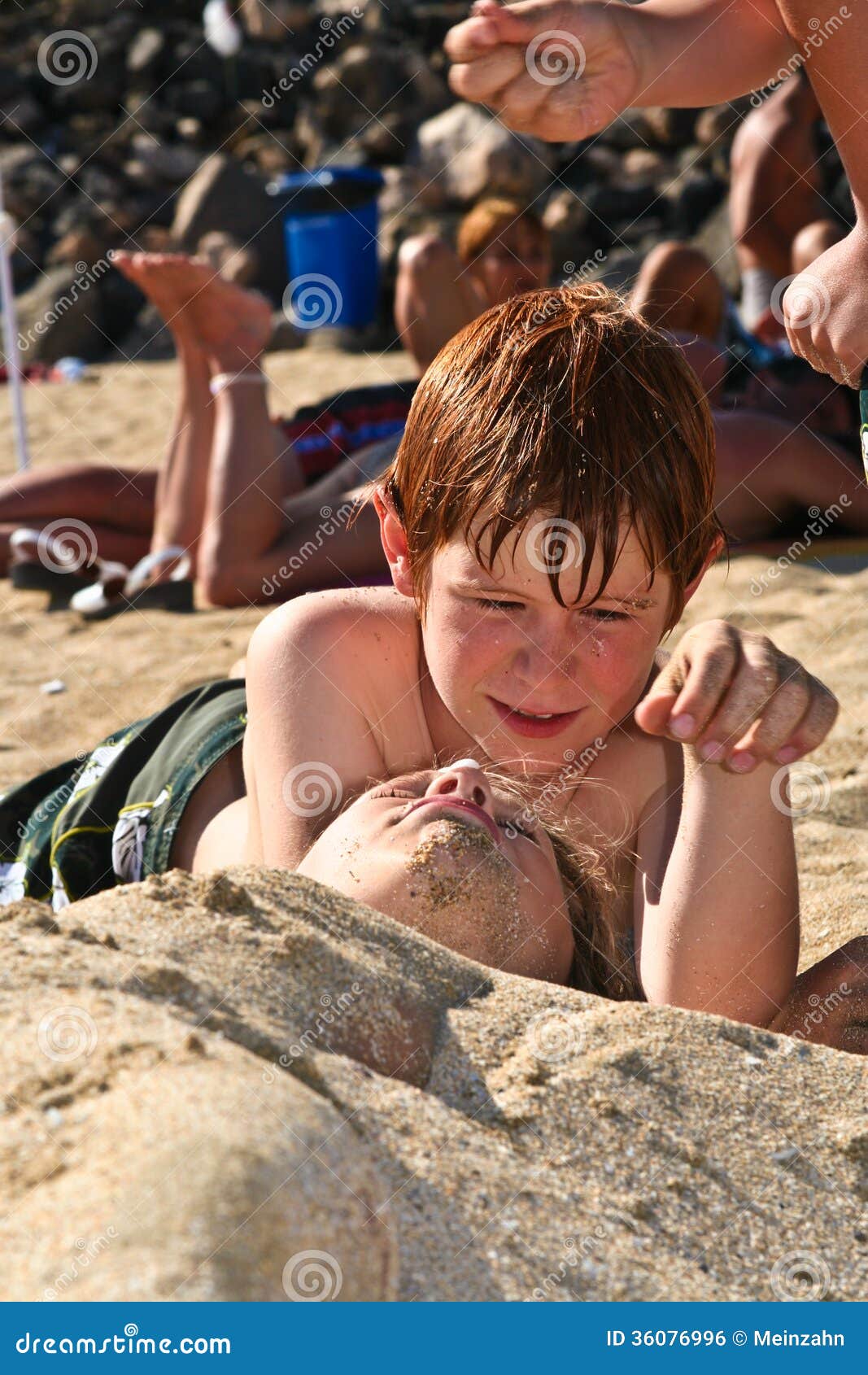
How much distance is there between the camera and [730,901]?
183 cm

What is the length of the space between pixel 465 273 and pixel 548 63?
384 cm

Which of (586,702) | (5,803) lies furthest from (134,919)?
(5,803)

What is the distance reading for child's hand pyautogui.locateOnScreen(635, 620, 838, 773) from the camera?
157cm

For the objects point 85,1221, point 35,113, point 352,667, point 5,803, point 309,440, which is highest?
point 35,113

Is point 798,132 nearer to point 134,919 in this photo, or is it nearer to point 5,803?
point 5,803

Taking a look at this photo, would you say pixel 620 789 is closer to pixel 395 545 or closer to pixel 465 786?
pixel 465 786

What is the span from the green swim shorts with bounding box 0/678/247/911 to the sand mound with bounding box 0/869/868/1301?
0.94 m

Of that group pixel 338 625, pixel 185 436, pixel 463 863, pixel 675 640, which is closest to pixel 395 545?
pixel 338 625

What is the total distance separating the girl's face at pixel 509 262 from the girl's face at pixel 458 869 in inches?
176

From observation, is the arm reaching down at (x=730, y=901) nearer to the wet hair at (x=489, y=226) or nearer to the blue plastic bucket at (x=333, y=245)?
the wet hair at (x=489, y=226)

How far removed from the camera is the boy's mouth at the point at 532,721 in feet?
6.31

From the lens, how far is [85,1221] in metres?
0.94

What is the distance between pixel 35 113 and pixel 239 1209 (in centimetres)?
1496
